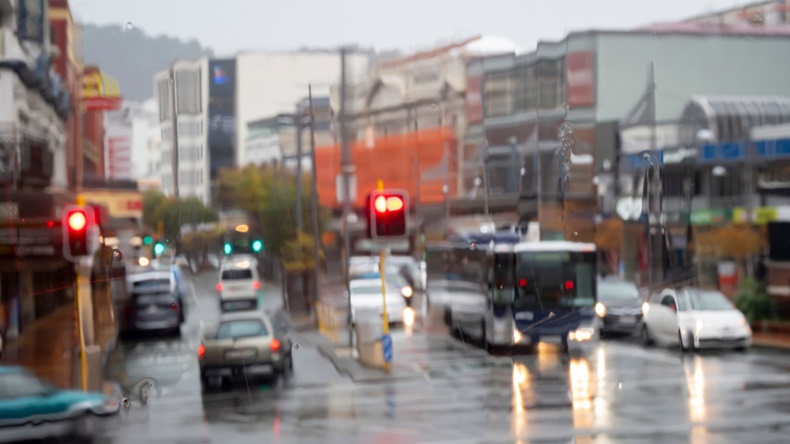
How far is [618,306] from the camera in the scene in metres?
2.49

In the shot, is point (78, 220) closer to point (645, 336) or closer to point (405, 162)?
point (405, 162)

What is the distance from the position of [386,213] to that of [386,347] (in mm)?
593

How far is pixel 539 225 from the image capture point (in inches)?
84.6

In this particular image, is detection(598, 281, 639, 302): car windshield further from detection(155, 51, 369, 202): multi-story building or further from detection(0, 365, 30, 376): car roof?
detection(0, 365, 30, 376): car roof

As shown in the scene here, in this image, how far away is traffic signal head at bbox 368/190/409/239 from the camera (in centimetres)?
199

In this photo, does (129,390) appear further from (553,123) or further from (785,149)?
(785,149)

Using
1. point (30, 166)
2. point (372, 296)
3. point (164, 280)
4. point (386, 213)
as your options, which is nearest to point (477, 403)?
point (372, 296)

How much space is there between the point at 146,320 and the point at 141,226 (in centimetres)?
23

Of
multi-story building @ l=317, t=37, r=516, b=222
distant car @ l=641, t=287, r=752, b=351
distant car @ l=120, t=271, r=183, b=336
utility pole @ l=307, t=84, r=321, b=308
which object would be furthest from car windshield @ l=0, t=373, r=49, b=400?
distant car @ l=641, t=287, r=752, b=351

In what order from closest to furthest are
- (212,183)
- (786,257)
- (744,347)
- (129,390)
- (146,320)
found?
(212,183) → (146,320) → (129,390) → (786,257) → (744,347)

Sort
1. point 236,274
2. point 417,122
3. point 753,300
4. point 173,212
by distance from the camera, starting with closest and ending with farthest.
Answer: point 173,212 → point 236,274 → point 417,122 → point 753,300

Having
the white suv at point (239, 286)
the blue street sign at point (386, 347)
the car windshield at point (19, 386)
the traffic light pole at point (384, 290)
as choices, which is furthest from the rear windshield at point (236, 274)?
the blue street sign at point (386, 347)

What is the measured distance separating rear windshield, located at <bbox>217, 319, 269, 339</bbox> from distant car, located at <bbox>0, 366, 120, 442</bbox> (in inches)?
12.8

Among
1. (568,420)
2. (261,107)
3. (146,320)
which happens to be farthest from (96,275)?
(568,420)
